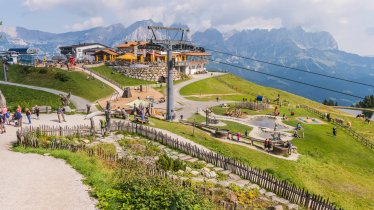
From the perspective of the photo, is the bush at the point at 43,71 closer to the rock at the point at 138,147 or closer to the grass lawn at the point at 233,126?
the grass lawn at the point at 233,126

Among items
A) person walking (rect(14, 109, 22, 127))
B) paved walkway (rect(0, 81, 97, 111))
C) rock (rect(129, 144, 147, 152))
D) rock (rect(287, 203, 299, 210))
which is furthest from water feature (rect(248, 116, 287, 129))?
person walking (rect(14, 109, 22, 127))

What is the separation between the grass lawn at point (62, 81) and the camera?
205 feet

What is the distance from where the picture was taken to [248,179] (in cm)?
2223

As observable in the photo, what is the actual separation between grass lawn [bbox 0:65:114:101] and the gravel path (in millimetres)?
37442

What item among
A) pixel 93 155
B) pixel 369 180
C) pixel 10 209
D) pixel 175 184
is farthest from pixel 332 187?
pixel 10 209

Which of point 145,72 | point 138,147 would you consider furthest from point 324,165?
point 145,72

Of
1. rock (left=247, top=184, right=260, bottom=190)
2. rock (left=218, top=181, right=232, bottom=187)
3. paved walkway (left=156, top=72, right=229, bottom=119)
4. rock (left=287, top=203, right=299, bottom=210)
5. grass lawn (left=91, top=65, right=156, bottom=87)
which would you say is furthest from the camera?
grass lawn (left=91, top=65, right=156, bottom=87)

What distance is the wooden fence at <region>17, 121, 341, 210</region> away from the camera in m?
18.8

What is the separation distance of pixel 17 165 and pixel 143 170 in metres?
8.49

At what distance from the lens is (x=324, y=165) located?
35438mm

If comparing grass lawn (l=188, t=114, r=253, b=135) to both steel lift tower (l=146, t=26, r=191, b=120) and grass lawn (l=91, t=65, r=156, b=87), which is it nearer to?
steel lift tower (l=146, t=26, r=191, b=120)

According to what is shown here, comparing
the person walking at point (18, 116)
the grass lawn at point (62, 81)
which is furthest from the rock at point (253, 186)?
the grass lawn at point (62, 81)

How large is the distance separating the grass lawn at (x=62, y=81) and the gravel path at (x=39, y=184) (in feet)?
123

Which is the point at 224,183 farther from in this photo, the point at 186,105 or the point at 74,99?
the point at 186,105
